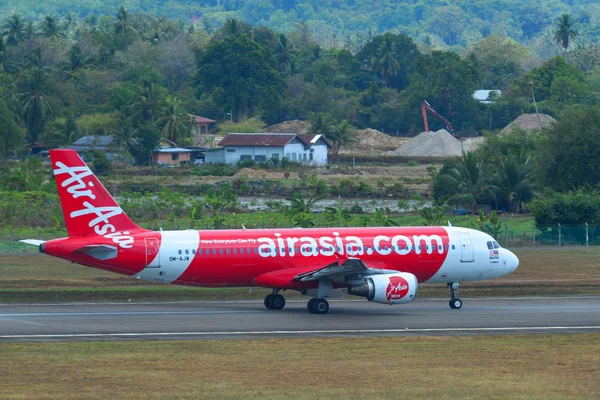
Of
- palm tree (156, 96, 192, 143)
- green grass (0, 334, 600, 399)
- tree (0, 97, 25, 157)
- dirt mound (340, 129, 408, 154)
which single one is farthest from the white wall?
green grass (0, 334, 600, 399)

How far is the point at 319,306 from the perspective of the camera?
40125 millimetres

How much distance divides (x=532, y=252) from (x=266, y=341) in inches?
1255

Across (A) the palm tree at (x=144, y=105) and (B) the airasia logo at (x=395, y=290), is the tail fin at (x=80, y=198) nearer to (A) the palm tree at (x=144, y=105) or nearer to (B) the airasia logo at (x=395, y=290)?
(B) the airasia logo at (x=395, y=290)

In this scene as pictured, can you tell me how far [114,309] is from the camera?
4169 cm

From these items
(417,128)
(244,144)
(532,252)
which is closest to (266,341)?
(532,252)

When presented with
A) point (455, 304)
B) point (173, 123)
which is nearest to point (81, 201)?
point (455, 304)

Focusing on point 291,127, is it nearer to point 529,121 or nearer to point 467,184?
point 529,121

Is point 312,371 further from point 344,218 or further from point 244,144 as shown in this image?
point 244,144

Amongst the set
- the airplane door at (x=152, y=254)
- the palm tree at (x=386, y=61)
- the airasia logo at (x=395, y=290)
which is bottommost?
the airasia logo at (x=395, y=290)

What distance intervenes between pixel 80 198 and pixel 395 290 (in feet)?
40.6

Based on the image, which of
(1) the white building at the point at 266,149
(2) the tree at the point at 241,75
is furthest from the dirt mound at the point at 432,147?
(2) the tree at the point at 241,75

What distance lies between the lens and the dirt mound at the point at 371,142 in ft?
485

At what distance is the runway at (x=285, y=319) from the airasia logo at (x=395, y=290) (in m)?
0.86

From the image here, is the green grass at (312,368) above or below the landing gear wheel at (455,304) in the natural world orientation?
below
